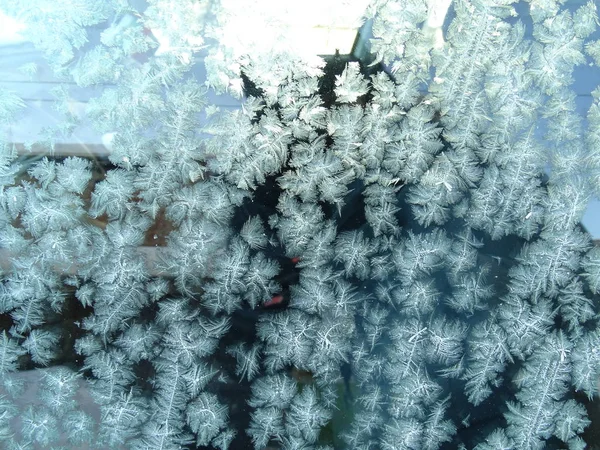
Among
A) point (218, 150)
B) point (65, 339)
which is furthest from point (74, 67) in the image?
point (65, 339)

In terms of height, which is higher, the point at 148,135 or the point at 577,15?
the point at 577,15

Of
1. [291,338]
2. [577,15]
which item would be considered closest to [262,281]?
[291,338]

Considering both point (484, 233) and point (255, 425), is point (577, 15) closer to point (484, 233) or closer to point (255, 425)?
point (484, 233)

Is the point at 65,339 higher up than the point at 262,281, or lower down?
lower down

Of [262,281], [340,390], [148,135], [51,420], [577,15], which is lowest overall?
[51,420]

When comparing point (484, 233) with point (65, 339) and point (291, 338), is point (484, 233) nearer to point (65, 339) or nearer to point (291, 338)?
point (291, 338)
